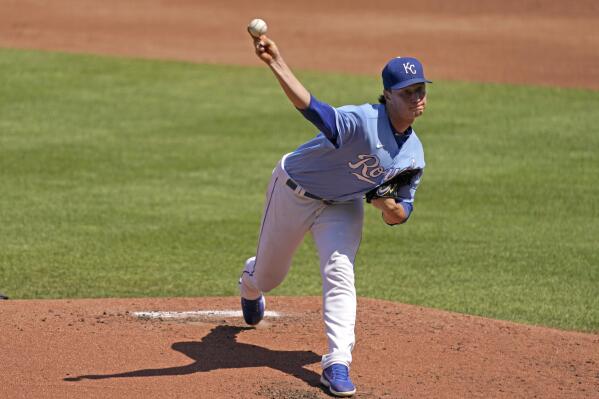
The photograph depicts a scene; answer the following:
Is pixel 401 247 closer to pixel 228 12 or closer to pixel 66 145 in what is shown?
pixel 66 145

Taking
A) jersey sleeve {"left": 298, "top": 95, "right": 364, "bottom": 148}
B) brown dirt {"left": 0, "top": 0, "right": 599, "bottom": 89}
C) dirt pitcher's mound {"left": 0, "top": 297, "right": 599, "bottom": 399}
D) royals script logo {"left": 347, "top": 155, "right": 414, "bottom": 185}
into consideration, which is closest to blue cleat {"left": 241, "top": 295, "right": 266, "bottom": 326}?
dirt pitcher's mound {"left": 0, "top": 297, "right": 599, "bottom": 399}

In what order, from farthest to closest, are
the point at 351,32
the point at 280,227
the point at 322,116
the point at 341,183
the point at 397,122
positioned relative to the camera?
the point at 351,32 → the point at 280,227 → the point at 341,183 → the point at 397,122 → the point at 322,116

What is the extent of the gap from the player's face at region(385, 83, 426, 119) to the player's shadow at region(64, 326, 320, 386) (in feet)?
4.74

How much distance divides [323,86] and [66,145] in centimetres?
481

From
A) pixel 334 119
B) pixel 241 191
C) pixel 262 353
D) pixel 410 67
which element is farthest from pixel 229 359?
pixel 241 191

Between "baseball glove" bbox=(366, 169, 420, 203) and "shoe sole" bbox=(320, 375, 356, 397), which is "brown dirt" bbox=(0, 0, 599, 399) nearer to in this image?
"shoe sole" bbox=(320, 375, 356, 397)

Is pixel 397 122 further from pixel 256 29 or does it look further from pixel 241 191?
pixel 241 191

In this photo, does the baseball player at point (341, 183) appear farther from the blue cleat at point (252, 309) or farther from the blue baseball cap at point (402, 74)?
the blue cleat at point (252, 309)

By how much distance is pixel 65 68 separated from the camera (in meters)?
17.1

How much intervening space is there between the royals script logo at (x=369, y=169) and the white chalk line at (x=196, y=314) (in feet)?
5.46

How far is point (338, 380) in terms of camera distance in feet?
17.7

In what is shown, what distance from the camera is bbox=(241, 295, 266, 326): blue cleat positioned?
6.55 metres

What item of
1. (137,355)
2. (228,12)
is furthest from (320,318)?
(228,12)

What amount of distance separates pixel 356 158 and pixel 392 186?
32 centimetres
